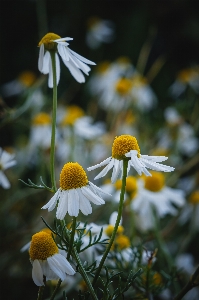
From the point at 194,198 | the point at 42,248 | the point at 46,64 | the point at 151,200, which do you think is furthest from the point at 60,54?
the point at 194,198

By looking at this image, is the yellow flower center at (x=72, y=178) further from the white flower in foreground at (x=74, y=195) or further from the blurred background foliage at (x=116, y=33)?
the blurred background foliage at (x=116, y=33)

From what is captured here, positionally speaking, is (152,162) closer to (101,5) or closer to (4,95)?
(4,95)

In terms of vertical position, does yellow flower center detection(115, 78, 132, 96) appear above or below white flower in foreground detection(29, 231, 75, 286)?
below

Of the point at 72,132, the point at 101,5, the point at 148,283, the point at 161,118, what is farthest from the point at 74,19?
the point at 148,283

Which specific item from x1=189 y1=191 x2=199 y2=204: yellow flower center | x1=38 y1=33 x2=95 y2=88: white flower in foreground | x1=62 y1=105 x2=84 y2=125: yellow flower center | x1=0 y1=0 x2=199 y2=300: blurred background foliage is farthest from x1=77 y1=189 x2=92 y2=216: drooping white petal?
x1=0 y1=0 x2=199 y2=300: blurred background foliage

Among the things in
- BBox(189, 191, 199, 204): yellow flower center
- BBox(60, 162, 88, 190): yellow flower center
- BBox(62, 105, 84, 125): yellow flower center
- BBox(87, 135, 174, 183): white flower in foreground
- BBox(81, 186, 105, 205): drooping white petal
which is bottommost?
BBox(189, 191, 199, 204): yellow flower center

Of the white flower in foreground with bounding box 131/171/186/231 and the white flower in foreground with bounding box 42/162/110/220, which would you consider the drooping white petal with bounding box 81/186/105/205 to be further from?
the white flower in foreground with bounding box 131/171/186/231

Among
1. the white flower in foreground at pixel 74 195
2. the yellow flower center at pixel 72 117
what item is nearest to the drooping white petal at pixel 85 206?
the white flower in foreground at pixel 74 195
